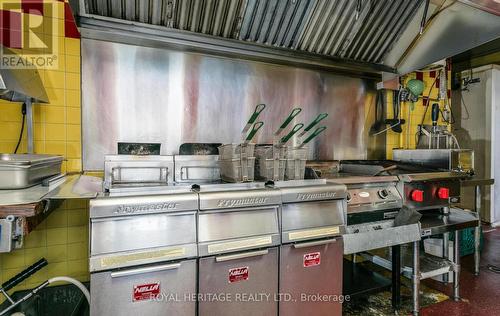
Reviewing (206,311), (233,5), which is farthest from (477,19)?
(206,311)

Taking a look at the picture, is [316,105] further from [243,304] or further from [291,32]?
[243,304]

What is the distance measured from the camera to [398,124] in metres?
2.99

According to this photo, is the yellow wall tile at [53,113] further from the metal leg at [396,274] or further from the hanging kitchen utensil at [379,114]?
the hanging kitchen utensil at [379,114]

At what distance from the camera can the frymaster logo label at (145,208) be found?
1227 millimetres

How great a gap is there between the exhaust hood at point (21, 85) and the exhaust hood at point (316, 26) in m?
0.48

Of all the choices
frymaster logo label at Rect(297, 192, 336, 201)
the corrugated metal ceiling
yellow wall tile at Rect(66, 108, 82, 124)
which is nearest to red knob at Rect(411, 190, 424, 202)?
frymaster logo label at Rect(297, 192, 336, 201)

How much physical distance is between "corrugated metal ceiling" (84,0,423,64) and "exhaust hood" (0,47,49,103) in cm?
58

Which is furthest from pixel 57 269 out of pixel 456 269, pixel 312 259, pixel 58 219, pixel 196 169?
pixel 456 269

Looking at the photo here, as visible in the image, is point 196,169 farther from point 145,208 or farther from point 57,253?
point 57,253

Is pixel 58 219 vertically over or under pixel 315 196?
under

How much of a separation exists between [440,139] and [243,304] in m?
2.88

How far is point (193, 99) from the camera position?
2.24m

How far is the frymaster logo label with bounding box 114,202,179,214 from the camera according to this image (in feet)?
4.02

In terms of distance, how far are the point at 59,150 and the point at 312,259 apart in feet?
5.98
